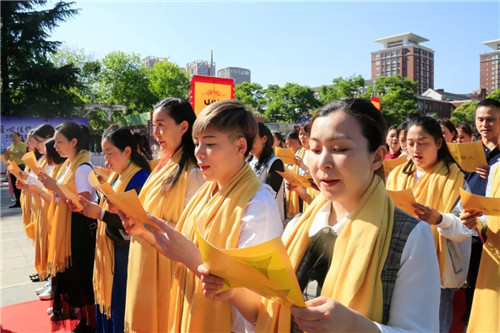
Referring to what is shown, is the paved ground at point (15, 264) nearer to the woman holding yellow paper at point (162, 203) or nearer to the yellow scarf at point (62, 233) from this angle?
the yellow scarf at point (62, 233)

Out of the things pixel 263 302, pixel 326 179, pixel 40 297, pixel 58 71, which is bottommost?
pixel 40 297

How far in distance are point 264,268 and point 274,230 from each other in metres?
0.67

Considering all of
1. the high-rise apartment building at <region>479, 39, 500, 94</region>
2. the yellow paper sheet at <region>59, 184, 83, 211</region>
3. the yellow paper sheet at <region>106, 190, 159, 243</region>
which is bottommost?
the yellow paper sheet at <region>59, 184, 83, 211</region>

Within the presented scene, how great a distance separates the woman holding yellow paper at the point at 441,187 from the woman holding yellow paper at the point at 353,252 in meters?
1.58

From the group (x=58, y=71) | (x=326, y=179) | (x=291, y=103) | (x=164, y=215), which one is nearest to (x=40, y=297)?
(x=164, y=215)

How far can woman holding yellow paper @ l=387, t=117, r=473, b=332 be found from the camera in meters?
2.62

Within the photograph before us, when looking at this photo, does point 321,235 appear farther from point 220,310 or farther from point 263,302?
point 220,310

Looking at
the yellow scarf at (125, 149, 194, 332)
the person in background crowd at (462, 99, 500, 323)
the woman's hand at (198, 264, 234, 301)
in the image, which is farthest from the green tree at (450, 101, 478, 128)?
the woman's hand at (198, 264, 234, 301)

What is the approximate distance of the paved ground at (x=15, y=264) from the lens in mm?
4238

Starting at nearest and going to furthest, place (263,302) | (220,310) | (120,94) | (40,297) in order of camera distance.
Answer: (263,302) → (220,310) → (40,297) → (120,94)

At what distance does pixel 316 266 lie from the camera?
1234 mm

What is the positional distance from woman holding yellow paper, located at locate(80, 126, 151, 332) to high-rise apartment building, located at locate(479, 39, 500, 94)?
117 metres

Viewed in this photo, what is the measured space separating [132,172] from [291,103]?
47.6 metres

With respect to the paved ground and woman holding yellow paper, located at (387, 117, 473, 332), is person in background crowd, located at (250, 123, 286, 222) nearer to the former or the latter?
woman holding yellow paper, located at (387, 117, 473, 332)
